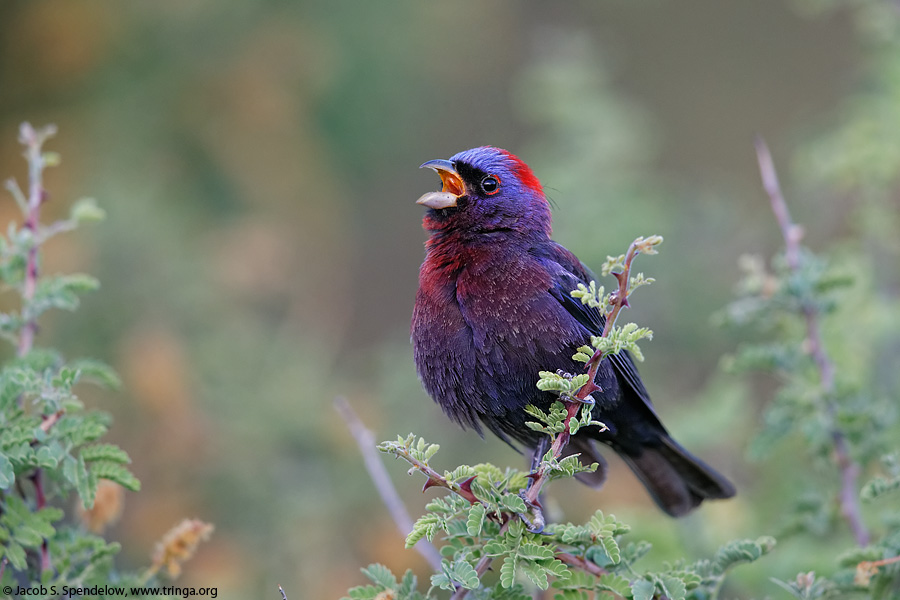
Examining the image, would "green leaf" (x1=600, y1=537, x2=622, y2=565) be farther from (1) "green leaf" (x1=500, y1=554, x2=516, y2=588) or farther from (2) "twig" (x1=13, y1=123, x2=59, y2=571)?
(2) "twig" (x1=13, y1=123, x2=59, y2=571)

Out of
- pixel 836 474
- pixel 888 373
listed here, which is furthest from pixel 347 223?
pixel 836 474

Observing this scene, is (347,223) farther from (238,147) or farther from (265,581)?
(265,581)

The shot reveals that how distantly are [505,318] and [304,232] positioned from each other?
4.80 metres

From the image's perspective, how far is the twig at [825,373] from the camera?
11.1 feet

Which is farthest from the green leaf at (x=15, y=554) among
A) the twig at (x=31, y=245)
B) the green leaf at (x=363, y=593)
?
the green leaf at (x=363, y=593)

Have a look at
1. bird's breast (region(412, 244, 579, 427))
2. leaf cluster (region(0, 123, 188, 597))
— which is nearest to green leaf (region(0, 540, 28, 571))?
leaf cluster (region(0, 123, 188, 597))

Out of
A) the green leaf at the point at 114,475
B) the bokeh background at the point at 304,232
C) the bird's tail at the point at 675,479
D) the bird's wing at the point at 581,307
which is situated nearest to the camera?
the green leaf at the point at 114,475

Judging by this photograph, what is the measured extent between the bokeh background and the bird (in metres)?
0.50

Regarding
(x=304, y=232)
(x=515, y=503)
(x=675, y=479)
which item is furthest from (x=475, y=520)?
(x=304, y=232)

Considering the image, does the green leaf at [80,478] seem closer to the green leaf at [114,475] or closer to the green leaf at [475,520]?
the green leaf at [114,475]

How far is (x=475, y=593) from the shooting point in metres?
2.57

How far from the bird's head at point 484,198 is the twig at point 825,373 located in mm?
805

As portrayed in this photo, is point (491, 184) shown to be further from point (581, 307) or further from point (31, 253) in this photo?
point (31, 253)

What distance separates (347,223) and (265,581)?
419 centimetres
